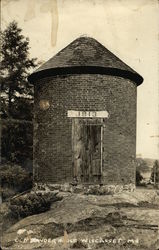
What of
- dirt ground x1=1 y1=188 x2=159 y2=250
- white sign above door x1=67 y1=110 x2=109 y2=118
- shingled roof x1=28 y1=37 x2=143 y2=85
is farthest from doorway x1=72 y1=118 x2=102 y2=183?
shingled roof x1=28 y1=37 x2=143 y2=85

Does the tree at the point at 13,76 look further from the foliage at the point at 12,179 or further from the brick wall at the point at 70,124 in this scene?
the foliage at the point at 12,179

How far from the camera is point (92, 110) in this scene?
1473 centimetres

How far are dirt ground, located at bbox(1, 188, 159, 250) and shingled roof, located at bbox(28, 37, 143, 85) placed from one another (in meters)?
4.07

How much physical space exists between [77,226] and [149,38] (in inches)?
214

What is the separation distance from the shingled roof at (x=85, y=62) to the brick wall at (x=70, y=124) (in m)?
0.21

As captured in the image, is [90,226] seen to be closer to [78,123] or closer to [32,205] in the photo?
[32,205]

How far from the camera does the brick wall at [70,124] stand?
1473 cm

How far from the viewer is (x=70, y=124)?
48.5 feet

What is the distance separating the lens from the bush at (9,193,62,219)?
517 inches

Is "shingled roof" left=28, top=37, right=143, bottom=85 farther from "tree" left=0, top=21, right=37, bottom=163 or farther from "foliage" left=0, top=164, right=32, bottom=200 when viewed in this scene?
"foliage" left=0, top=164, right=32, bottom=200

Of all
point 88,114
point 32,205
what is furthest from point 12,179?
point 88,114

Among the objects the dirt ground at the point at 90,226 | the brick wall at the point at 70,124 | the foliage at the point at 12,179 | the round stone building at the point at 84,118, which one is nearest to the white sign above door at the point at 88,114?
the round stone building at the point at 84,118

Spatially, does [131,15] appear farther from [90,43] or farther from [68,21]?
[90,43]

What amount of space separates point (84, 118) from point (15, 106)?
3471 mm
